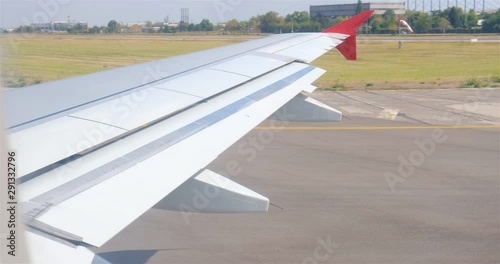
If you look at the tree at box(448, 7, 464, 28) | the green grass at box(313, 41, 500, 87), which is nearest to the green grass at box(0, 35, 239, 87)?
the green grass at box(313, 41, 500, 87)

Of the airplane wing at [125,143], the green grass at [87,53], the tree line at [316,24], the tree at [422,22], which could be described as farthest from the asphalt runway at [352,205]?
Answer: the tree at [422,22]

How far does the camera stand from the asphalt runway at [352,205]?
193 inches

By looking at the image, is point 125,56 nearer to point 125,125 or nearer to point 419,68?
point 419,68

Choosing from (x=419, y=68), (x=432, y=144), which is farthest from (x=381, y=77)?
(x=432, y=144)

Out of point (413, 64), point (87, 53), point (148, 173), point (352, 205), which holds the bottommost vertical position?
point (352, 205)

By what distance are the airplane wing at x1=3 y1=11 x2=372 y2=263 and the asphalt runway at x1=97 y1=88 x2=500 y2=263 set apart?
111 cm

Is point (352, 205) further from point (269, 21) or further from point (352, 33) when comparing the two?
point (269, 21)

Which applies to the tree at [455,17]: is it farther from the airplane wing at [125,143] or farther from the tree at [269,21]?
the airplane wing at [125,143]

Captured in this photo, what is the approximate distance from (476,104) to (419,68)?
34.6ft

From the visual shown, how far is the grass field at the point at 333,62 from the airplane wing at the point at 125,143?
320 inches

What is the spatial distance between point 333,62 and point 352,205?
18677 millimetres

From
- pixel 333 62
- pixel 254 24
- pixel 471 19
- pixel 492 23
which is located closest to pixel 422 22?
pixel 492 23

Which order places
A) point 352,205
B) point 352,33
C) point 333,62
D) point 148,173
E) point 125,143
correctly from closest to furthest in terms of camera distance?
1. point 148,173
2. point 125,143
3. point 352,205
4. point 352,33
5. point 333,62

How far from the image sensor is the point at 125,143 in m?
3.13
